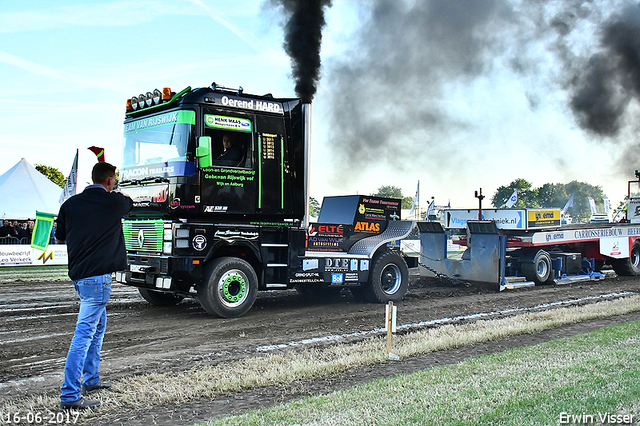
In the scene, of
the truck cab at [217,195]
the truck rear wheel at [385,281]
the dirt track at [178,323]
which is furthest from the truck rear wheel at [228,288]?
the truck rear wheel at [385,281]

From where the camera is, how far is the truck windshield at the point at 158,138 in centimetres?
869

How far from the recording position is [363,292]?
11359mm

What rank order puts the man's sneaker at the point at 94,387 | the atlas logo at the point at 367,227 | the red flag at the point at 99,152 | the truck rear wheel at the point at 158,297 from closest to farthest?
the man's sneaker at the point at 94,387 < the red flag at the point at 99,152 < the truck rear wheel at the point at 158,297 < the atlas logo at the point at 367,227

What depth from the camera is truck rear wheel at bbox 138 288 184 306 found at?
1048 cm

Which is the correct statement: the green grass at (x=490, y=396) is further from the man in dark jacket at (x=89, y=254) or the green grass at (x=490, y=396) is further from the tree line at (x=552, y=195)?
the tree line at (x=552, y=195)

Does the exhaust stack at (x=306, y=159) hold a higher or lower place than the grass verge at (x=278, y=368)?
higher

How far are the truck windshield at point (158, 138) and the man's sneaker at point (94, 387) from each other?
417cm

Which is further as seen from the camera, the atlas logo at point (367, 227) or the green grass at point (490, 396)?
the atlas logo at point (367, 227)

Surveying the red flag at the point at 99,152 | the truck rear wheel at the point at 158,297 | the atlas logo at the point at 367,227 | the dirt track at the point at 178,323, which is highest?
the red flag at the point at 99,152

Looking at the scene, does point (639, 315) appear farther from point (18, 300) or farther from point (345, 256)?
point (18, 300)

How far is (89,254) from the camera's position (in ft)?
15.6

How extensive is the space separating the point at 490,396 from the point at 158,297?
7.29m

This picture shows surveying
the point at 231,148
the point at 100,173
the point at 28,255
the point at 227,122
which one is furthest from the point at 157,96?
the point at 28,255

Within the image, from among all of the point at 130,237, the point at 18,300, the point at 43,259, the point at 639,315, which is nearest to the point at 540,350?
the point at 639,315
